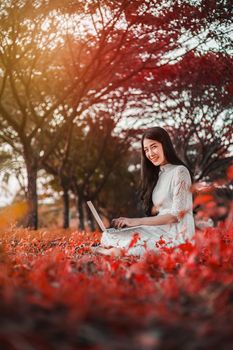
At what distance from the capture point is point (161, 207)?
5.45 m

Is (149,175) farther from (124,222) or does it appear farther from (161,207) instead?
(124,222)

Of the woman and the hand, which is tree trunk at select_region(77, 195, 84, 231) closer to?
the woman

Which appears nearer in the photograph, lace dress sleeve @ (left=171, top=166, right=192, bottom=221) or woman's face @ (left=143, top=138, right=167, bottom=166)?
lace dress sleeve @ (left=171, top=166, right=192, bottom=221)

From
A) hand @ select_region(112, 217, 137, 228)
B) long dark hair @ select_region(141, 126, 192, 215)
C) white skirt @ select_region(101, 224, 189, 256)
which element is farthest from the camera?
long dark hair @ select_region(141, 126, 192, 215)

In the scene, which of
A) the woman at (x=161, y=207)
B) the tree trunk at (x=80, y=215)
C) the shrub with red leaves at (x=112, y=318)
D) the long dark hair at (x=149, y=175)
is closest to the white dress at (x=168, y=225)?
the woman at (x=161, y=207)

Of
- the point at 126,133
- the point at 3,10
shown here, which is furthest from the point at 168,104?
the point at 3,10

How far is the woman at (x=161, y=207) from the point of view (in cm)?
511

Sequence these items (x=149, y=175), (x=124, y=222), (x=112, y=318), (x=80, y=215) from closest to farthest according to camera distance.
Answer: (x=112, y=318) → (x=124, y=222) → (x=149, y=175) → (x=80, y=215)

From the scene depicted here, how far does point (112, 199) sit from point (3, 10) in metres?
14.7

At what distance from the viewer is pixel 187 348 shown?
1.95m

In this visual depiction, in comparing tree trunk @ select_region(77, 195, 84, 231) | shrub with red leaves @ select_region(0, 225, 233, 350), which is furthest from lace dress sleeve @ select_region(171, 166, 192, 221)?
tree trunk @ select_region(77, 195, 84, 231)

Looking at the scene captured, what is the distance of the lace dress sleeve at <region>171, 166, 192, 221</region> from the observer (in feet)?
16.8

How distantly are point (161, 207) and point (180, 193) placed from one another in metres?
0.40

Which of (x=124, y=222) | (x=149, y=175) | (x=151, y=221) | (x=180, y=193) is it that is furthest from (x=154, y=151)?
(x=124, y=222)
